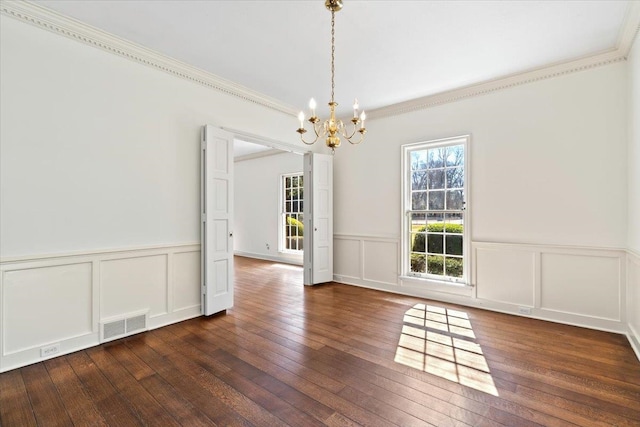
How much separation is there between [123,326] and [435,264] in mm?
3962

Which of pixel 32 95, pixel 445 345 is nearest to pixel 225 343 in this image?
pixel 445 345

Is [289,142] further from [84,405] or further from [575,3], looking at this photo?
[84,405]

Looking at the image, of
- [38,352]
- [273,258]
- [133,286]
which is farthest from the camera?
[273,258]

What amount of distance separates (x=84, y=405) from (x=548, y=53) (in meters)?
5.12

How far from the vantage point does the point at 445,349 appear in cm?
271

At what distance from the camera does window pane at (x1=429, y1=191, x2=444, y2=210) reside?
430 centimetres

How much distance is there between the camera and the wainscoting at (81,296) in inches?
95.0

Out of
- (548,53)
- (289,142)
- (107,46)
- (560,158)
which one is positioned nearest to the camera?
(107,46)

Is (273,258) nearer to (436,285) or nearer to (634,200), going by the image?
(436,285)

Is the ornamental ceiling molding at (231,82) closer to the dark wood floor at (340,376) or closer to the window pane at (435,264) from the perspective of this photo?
the window pane at (435,264)

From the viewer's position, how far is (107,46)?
2881 mm

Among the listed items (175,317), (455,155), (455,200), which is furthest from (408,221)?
(175,317)

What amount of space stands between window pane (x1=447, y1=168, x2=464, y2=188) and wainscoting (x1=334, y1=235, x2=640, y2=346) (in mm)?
881

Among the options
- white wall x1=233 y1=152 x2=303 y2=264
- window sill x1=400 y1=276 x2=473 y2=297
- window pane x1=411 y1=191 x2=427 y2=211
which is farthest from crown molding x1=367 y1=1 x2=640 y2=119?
white wall x1=233 y1=152 x2=303 y2=264
